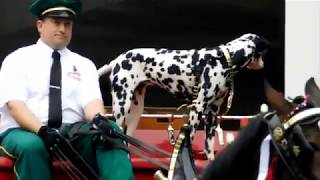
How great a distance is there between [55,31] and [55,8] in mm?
79

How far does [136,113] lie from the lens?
11.0 feet

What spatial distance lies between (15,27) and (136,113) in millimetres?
1575

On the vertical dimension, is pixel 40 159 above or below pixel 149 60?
below

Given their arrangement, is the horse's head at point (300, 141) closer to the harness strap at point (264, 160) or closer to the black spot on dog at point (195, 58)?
the harness strap at point (264, 160)

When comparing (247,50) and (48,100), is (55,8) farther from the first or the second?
(247,50)

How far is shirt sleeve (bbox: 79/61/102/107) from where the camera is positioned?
3.03 metres

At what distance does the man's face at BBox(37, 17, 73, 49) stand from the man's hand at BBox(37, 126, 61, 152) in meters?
0.37

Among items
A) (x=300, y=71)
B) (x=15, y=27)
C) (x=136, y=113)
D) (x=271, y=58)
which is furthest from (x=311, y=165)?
(x=15, y=27)

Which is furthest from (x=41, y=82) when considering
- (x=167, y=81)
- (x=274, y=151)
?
(x=274, y=151)

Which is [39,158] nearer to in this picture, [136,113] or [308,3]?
[136,113]

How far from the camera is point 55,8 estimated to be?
9.84 ft

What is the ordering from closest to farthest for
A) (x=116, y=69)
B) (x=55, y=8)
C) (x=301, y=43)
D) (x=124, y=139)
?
(x=124, y=139), (x=55, y=8), (x=116, y=69), (x=301, y=43)

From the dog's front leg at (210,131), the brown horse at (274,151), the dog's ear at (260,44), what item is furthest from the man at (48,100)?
the brown horse at (274,151)

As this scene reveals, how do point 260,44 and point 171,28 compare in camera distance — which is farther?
point 171,28
